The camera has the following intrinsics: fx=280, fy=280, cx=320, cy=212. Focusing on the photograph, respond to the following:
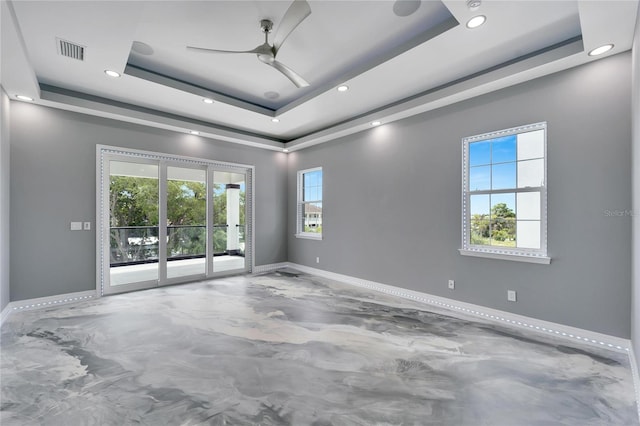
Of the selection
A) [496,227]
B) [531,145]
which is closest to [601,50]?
[531,145]

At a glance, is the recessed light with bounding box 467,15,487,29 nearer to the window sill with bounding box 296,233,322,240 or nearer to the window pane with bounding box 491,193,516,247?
the window pane with bounding box 491,193,516,247

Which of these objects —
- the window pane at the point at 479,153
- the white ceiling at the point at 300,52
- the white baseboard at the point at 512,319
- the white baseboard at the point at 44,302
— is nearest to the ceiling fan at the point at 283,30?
the white ceiling at the point at 300,52

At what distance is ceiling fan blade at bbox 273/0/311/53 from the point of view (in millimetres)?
2256

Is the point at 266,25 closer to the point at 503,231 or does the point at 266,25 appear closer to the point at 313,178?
the point at 503,231

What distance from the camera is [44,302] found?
3924mm

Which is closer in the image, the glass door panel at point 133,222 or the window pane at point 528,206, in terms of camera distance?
the window pane at point 528,206

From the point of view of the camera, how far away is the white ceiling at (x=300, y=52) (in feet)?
7.95

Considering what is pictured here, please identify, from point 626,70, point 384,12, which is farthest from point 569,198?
point 384,12

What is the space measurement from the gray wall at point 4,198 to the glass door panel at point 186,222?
1966 millimetres

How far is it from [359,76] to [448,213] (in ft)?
7.22

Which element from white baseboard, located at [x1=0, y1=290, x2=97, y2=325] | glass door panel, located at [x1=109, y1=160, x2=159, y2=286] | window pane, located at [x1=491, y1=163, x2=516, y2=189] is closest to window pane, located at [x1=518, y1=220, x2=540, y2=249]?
window pane, located at [x1=491, y1=163, x2=516, y2=189]

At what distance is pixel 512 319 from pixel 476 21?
10.5ft

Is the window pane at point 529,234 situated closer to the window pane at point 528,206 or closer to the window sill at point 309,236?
the window pane at point 528,206

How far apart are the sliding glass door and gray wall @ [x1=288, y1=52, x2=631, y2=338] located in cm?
238
